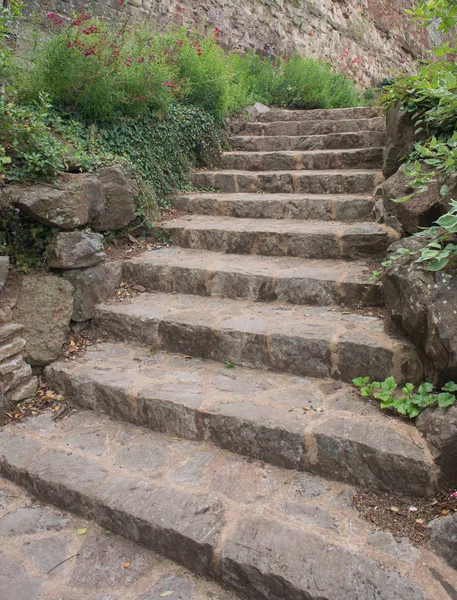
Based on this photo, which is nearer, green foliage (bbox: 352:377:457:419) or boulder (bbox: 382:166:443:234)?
green foliage (bbox: 352:377:457:419)

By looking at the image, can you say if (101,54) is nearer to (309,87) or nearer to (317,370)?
(317,370)

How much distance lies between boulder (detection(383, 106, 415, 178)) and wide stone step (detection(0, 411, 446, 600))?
8.26 ft

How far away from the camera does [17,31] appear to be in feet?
15.9

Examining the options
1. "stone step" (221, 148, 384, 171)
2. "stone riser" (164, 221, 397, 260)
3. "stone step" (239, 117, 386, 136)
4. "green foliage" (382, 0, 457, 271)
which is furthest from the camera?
"stone step" (239, 117, 386, 136)

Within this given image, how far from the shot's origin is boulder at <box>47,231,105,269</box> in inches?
123

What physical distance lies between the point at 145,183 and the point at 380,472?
317 centimetres

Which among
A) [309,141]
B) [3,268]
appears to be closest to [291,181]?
[309,141]

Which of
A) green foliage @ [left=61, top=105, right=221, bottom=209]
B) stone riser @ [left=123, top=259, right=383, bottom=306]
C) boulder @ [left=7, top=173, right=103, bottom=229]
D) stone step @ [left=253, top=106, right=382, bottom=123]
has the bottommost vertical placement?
stone riser @ [left=123, top=259, right=383, bottom=306]

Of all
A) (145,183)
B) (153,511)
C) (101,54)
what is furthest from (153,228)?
(153,511)

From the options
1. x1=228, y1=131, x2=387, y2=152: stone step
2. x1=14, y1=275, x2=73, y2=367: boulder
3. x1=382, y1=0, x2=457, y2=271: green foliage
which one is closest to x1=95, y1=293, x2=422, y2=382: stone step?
x1=14, y1=275, x2=73, y2=367: boulder

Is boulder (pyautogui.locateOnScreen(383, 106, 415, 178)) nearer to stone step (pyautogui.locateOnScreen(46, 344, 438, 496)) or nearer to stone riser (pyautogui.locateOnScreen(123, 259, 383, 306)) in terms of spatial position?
stone riser (pyautogui.locateOnScreen(123, 259, 383, 306))

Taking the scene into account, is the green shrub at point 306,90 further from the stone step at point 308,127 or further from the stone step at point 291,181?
the stone step at point 291,181

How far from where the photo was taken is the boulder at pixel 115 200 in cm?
354

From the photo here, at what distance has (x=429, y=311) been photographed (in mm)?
2076
